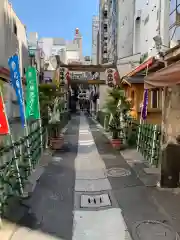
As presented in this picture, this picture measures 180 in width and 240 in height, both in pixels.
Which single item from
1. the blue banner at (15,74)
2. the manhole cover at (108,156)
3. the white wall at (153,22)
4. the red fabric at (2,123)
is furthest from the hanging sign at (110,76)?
the red fabric at (2,123)

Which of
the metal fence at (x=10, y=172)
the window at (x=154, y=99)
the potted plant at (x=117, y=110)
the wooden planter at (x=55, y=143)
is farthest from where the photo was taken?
the window at (x=154, y=99)

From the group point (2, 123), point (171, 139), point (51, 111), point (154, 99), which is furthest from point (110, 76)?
point (2, 123)

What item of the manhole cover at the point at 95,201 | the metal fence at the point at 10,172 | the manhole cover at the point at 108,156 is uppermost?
the metal fence at the point at 10,172

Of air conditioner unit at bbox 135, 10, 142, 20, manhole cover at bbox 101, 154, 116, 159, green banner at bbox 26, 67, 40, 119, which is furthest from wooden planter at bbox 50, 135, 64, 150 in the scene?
air conditioner unit at bbox 135, 10, 142, 20

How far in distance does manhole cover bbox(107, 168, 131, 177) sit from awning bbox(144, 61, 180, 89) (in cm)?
306

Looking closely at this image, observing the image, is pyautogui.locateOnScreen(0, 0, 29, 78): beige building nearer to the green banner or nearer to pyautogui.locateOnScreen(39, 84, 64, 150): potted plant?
pyautogui.locateOnScreen(39, 84, 64, 150): potted plant

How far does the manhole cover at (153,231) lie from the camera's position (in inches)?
176

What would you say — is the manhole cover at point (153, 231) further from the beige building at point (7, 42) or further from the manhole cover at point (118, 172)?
the beige building at point (7, 42)

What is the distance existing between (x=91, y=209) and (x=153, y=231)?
59.7 inches

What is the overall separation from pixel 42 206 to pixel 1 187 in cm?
131

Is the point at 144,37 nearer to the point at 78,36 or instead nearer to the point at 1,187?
the point at 1,187

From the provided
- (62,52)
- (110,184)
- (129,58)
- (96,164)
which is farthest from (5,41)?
(62,52)

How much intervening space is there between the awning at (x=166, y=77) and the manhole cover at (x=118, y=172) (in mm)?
3061

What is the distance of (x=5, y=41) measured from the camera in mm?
21844
